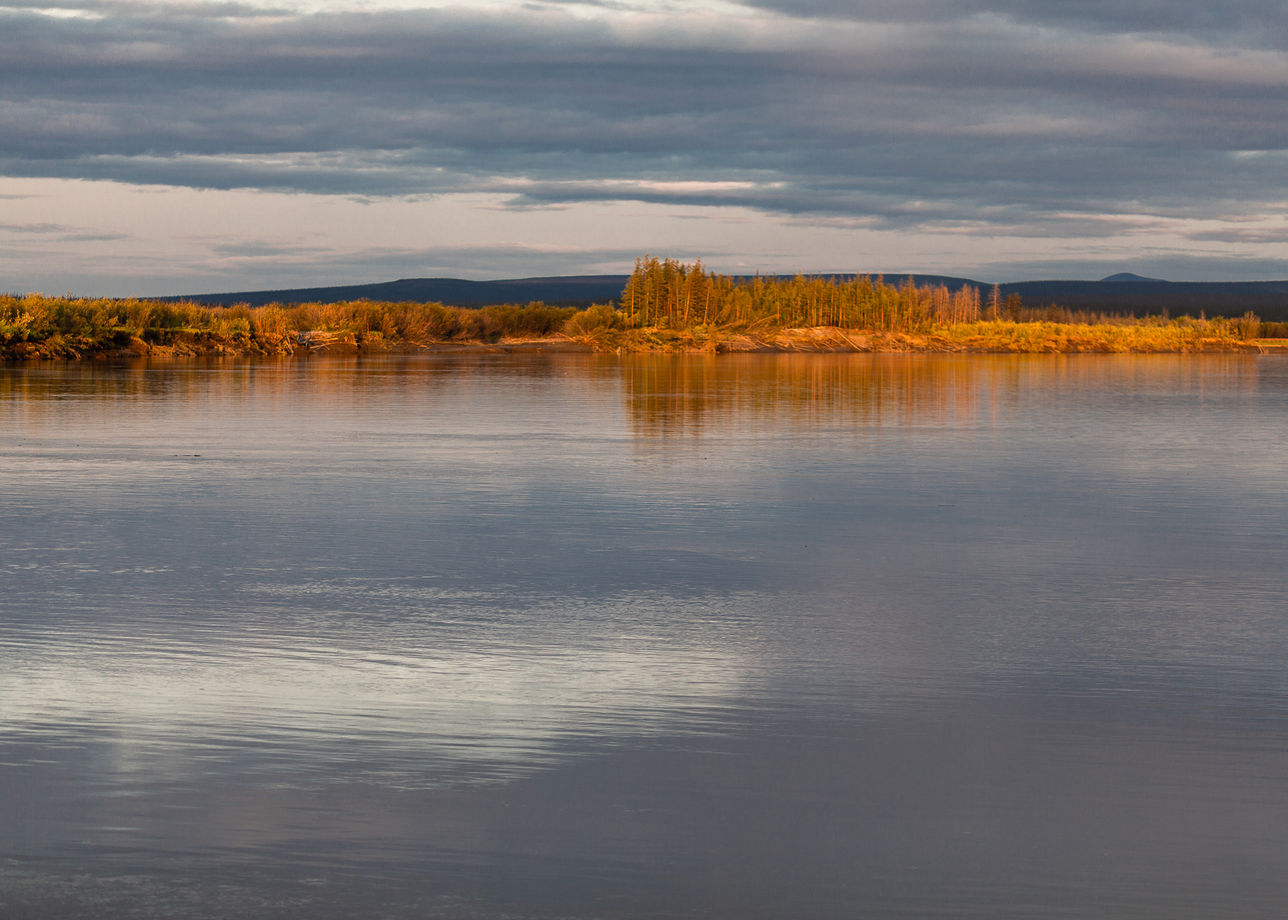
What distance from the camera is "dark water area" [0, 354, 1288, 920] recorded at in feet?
16.5

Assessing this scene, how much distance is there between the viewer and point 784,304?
132m

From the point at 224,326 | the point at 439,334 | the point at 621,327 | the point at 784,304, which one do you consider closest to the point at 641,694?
the point at 224,326

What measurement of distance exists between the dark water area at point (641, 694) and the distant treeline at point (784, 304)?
92.2 metres

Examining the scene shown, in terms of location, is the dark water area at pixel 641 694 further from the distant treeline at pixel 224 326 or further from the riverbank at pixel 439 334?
the riverbank at pixel 439 334

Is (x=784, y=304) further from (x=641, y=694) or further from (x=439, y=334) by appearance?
(x=641, y=694)

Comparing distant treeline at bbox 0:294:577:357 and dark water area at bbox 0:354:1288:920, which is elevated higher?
distant treeline at bbox 0:294:577:357

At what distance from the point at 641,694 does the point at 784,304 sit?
126 m

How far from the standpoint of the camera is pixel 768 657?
8.07 metres

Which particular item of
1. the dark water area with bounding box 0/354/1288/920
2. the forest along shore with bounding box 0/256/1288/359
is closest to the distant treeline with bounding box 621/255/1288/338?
the forest along shore with bounding box 0/256/1288/359

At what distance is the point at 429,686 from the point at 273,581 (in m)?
3.39

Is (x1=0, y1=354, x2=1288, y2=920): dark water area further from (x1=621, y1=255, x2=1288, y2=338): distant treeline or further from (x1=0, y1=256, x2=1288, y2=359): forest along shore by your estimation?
(x1=621, y1=255, x2=1288, y2=338): distant treeline

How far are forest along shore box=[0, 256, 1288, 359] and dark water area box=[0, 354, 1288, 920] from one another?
43819mm

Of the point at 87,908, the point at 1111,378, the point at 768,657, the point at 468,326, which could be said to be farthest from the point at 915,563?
the point at 468,326

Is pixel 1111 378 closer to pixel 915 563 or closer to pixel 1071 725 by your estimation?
pixel 915 563
